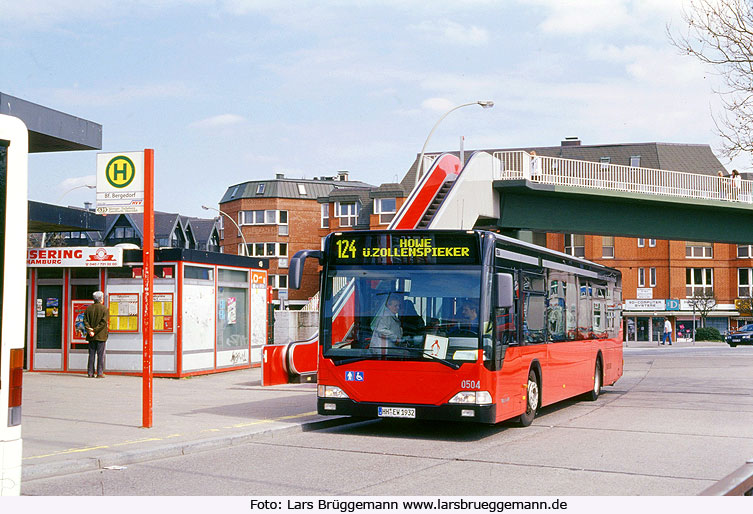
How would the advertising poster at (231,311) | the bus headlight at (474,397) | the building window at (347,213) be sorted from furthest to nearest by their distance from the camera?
the building window at (347,213), the advertising poster at (231,311), the bus headlight at (474,397)

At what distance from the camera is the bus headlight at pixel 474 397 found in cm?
1151

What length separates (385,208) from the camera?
73875 millimetres

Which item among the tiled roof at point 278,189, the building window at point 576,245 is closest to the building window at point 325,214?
the tiled roof at point 278,189

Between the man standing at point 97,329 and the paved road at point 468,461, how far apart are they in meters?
8.29

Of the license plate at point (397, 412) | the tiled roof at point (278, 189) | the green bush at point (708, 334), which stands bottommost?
the green bush at point (708, 334)

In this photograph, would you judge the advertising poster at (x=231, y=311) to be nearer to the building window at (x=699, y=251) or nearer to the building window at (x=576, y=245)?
the building window at (x=576, y=245)

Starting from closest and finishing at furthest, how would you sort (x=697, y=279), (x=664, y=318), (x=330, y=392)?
(x=330, y=392), (x=664, y=318), (x=697, y=279)

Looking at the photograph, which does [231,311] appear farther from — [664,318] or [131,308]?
[664,318]

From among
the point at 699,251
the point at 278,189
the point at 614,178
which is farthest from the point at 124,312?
the point at 699,251

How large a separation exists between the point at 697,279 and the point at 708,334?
22.5 feet

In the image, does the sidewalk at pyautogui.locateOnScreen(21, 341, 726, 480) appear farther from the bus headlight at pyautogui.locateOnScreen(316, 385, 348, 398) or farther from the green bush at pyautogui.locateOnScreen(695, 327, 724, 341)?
the green bush at pyautogui.locateOnScreen(695, 327, 724, 341)

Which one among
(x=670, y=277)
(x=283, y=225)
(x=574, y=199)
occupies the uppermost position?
(x=283, y=225)

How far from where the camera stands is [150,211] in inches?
456
